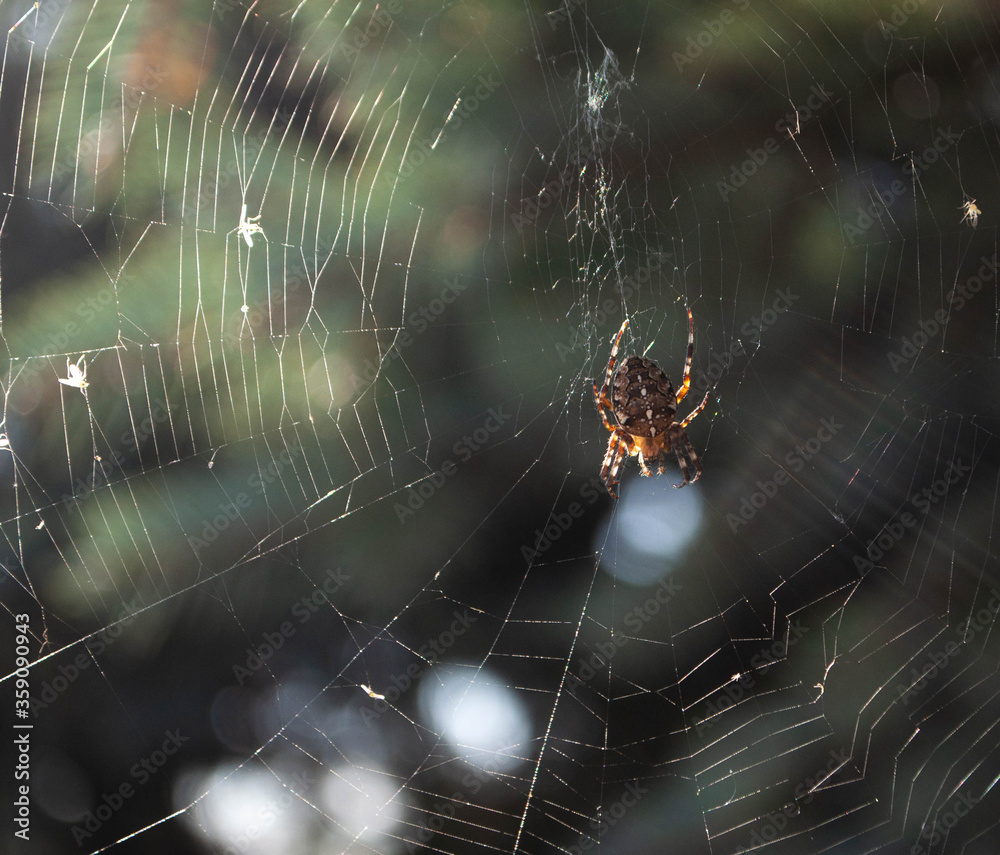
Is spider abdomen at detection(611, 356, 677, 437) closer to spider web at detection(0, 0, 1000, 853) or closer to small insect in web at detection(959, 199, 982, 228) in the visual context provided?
spider web at detection(0, 0, 1000, 853)

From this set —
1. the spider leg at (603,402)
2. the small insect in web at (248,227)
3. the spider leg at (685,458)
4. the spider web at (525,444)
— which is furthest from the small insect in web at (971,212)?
the small insect in web at (248,227)

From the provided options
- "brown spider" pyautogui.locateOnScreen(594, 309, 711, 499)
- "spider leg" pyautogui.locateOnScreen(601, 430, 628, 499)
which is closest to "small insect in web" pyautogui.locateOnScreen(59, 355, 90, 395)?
"brown spider" pyautogui.locateOnScreen(594, 309, 711, 499)

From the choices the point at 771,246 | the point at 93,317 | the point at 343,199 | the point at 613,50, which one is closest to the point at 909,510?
the point at 771,246

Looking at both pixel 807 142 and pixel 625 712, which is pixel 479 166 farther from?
pixel 625 712

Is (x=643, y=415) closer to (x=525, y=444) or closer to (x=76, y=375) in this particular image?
(x=525, y=444)

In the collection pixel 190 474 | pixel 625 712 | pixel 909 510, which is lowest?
pixel 625 712

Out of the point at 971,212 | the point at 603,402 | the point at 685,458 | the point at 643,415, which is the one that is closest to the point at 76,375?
the point at 603,402
